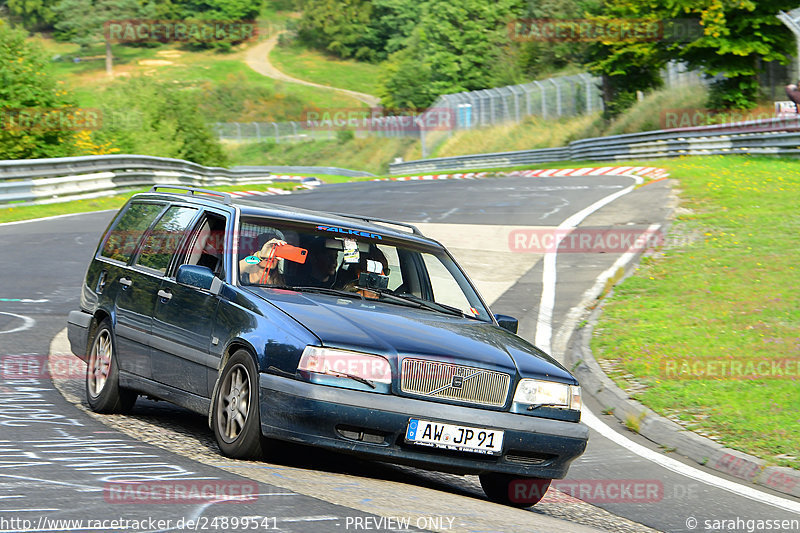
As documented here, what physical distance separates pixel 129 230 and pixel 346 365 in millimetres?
3391

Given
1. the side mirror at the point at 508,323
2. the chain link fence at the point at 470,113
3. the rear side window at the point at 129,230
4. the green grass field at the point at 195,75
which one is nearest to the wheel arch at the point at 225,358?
the side mirror at the point at 508,323

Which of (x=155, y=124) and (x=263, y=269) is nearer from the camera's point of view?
(x=263, y=269)

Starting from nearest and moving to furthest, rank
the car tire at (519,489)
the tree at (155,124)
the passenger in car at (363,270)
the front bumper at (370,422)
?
the front bumper at (370,422), the car tire at (519,489), the passenger in car at (363,270), the tree at (155,124)

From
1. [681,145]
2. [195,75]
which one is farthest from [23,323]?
[195,75]

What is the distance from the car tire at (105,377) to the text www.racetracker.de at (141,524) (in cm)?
330

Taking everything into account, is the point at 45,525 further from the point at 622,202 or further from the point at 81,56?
the point at 81,56

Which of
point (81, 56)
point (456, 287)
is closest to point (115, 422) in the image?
point (456, 287)

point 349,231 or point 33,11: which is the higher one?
point 33,11

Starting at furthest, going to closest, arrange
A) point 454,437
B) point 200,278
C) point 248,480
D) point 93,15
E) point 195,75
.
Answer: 1. point 93,15
2. point 195,75
3. point 200,278
4. point 454,437
5. point 248,480

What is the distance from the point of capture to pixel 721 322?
41.0ft

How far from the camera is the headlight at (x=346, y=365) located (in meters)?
5.95

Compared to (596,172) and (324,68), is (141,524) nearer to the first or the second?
(596,172)

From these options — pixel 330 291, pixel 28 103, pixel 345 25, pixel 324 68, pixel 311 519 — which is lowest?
pixel 311 519

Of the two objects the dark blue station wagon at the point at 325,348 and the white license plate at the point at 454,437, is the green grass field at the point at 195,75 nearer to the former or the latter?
the dark blue station wagon at the point at 325,348
